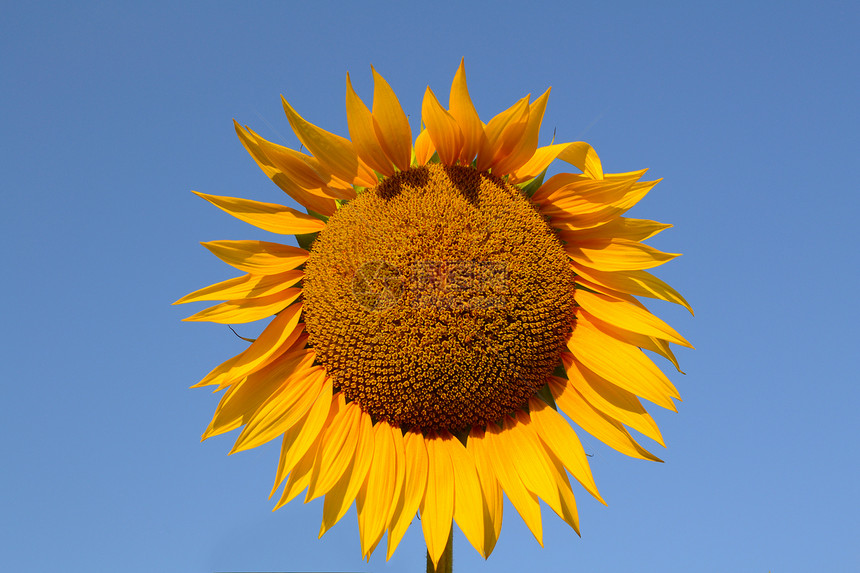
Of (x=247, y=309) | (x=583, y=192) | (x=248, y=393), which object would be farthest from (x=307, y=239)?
(x=583, y=192)

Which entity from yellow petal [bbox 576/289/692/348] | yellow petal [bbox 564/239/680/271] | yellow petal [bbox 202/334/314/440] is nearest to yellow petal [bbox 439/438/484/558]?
yellow petal [bbox 202/334/314/440]

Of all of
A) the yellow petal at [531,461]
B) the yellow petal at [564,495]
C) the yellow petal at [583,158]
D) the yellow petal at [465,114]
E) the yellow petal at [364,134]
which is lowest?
the yellow petal at [564,495]

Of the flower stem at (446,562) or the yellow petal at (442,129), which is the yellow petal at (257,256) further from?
the flower stem at (446,562)

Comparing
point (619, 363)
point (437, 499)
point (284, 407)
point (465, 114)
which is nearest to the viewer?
point (465, 114)

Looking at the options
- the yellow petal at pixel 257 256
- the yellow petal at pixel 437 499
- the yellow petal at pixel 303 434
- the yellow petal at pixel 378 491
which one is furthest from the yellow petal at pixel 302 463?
the yellow petal at pixel 257 256

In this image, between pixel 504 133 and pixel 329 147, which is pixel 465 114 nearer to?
pixel 504 133

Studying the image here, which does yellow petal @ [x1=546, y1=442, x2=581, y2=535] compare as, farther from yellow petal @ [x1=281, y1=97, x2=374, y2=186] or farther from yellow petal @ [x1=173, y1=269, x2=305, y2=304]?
yellow petal @ [x1=281, y1=97, x2=374, y2=186]

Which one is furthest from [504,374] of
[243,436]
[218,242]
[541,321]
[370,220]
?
[218,242]
